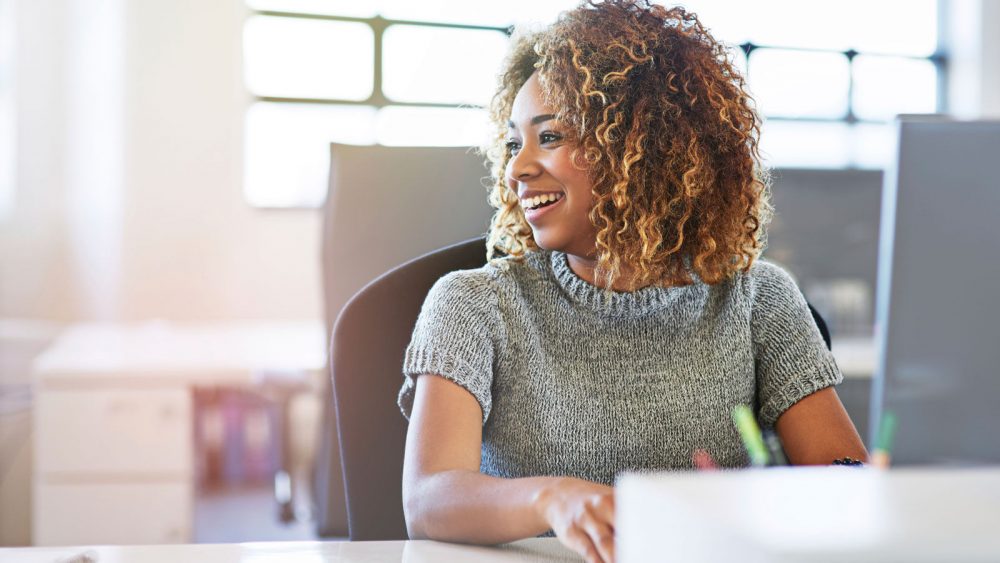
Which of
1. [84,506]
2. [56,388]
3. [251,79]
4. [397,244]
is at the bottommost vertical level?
[84,506]

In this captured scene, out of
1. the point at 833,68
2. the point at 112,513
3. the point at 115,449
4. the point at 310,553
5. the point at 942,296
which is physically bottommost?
the point at 112,513

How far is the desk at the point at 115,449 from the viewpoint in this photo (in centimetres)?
214

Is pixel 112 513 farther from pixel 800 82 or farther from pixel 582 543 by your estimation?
pixel 800 82

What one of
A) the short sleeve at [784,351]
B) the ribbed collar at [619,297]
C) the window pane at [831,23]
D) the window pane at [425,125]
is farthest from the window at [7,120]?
the short sleeve at [784,351]

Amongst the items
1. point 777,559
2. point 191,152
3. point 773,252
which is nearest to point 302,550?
point 777,559

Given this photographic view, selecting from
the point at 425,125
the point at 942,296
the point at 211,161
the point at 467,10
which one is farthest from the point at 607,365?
the point at 467,10

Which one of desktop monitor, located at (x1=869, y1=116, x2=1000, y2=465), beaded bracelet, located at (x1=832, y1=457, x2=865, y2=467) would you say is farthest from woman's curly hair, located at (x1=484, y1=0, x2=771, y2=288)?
desktop monitor, located at (x1=869, y1=116, x2=1000, y2=465)

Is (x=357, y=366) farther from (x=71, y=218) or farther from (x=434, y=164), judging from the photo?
(x=71, y=218)

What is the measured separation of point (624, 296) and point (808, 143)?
12.5 ft

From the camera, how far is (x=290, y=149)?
3.98 meters

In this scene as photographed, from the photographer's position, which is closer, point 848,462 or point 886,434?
point 886,434

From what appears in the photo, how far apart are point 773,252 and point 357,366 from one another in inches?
69.4

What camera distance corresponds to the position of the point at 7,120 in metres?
3.81

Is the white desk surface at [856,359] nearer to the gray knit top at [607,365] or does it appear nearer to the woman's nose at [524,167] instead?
the gray knit top at [607,365]
